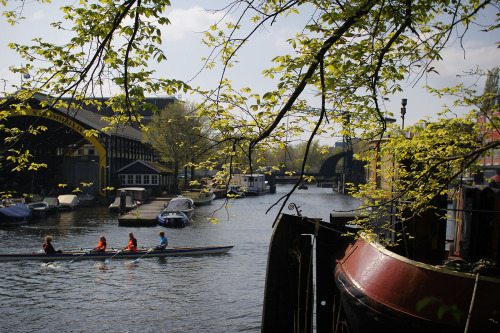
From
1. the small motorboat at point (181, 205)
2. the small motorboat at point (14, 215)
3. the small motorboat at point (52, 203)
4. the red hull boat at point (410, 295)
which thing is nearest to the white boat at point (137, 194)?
the small motorboat at point (52, 203)

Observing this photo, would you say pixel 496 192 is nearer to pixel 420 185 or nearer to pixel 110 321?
pixel 420 185

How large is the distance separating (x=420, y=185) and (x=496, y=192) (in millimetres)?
1815

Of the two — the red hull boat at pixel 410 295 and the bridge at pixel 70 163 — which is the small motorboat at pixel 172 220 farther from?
the red hull boat at pixel 410 295

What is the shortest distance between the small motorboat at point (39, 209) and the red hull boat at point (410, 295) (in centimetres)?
3703

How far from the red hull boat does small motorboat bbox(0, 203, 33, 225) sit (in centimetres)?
3258

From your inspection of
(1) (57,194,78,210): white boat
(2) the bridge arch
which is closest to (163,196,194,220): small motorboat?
(1) (57,194,78,210): white boat

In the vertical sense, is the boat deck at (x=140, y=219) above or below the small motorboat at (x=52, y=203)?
below

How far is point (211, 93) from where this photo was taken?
705cm

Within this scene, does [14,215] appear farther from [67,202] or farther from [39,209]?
[67,202]

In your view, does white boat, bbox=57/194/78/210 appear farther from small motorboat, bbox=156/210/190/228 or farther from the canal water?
the canal water

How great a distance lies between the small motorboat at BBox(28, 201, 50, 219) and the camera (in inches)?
1547

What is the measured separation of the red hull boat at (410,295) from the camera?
18.7 feet

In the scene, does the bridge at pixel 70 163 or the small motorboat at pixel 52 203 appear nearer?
the small motorboat at pixel 52 203

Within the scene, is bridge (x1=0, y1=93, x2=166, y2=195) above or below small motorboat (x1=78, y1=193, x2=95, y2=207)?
above
